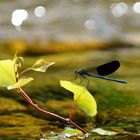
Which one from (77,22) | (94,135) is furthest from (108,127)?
(77,22)

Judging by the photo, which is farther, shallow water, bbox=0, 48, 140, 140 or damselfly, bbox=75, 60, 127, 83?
shallow water, bbox=0, 48, 140, 140

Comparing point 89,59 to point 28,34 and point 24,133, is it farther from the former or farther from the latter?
point 24,133

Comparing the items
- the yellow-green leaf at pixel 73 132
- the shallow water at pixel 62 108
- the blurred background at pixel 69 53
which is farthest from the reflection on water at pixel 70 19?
the yellow-green leaf at pixel 73 132

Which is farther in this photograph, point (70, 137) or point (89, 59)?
point (89, 59)

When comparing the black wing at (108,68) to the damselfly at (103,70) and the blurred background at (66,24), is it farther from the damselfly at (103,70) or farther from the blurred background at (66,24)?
the blurred background at (66,24)

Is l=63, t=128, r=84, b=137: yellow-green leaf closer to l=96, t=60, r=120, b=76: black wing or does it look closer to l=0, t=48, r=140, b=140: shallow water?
l=0, t=48, r=140, b=140: shallow water

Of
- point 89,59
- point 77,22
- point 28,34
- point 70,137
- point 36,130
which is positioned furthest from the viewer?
point 77,22

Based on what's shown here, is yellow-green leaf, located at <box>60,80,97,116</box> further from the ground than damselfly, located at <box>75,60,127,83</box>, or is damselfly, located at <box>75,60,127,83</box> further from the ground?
damselfly, located at <box>75,60,127,83</box>

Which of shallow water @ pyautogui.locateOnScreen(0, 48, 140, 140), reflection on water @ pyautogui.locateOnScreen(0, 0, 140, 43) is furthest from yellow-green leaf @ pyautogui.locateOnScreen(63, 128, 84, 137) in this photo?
reflection on water @ pyautogui.locateOnScreen(0, 0, 140, 43)

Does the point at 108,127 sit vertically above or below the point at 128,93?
below
